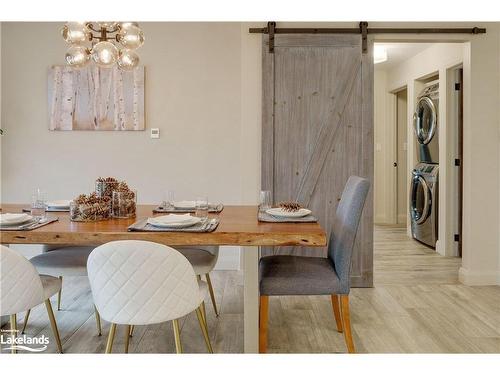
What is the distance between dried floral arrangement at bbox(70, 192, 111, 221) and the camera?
7.86 feet

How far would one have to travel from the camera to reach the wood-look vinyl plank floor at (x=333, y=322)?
260 cm

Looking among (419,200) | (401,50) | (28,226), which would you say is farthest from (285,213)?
(401,50)

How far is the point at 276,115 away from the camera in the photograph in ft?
12.4

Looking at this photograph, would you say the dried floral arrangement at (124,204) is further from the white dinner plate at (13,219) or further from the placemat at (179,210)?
the white dinner plate at (13,219)

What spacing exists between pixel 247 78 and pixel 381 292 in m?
1.95

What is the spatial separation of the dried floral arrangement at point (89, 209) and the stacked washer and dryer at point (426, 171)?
12.4 ft

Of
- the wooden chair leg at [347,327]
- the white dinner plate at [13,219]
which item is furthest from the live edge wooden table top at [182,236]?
the wooden chair leg at [347,327]

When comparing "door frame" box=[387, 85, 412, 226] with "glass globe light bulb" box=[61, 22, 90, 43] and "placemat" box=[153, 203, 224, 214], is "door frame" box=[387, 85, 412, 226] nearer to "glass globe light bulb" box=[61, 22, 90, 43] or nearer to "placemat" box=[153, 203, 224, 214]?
"placemat" box=[153, 203, 224, 214]

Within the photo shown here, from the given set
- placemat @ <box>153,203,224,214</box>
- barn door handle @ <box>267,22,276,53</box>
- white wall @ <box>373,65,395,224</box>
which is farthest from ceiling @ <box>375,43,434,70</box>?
placemat @ <box>153,203,224,214</box>

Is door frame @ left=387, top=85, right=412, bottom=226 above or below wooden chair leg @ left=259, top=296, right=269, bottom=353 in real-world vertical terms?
above

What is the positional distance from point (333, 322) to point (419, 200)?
9.69ft

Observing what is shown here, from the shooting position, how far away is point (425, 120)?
17.6ft

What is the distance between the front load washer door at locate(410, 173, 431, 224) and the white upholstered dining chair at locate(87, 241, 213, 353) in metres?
3.95
